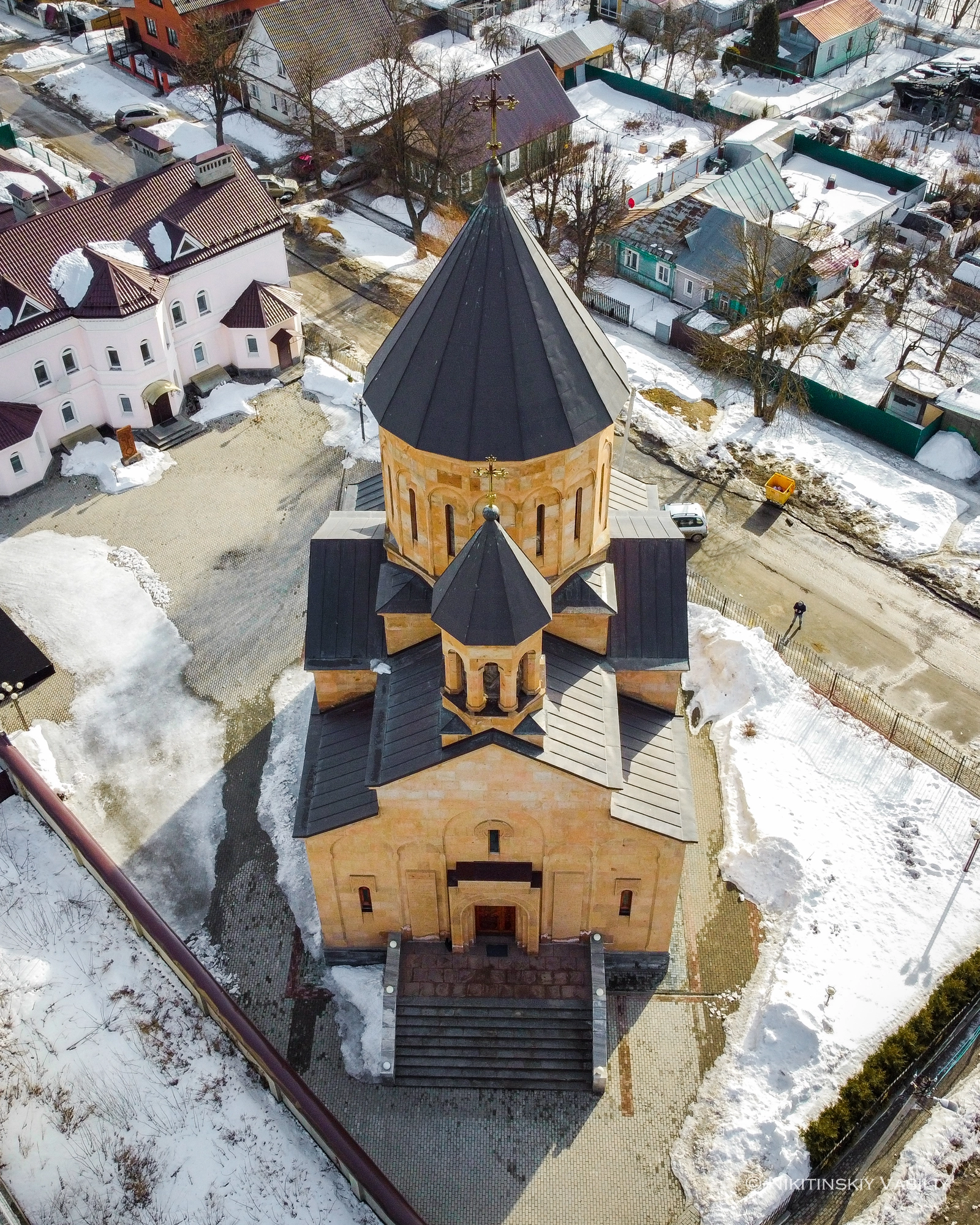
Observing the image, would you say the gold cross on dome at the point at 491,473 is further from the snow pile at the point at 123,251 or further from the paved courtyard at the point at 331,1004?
the snow pile at the point at 123,251

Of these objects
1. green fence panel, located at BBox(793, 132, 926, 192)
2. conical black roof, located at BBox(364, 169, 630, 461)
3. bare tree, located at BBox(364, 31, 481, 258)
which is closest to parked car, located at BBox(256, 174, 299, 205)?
bare tree, located at BBox(364, 31, 481, 258)

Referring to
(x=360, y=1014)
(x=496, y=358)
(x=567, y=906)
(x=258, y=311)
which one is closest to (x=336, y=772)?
(x=360, y=1014)

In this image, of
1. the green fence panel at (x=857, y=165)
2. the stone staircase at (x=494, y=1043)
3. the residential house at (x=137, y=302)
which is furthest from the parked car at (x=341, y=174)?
the stone staircase at (x=494, y=1043)

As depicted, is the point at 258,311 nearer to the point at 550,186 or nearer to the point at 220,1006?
the point at 550,186

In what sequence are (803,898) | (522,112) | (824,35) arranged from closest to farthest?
1. (803,898)
2. (522,112)
3. (824,35)

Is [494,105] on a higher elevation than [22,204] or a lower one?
higher
